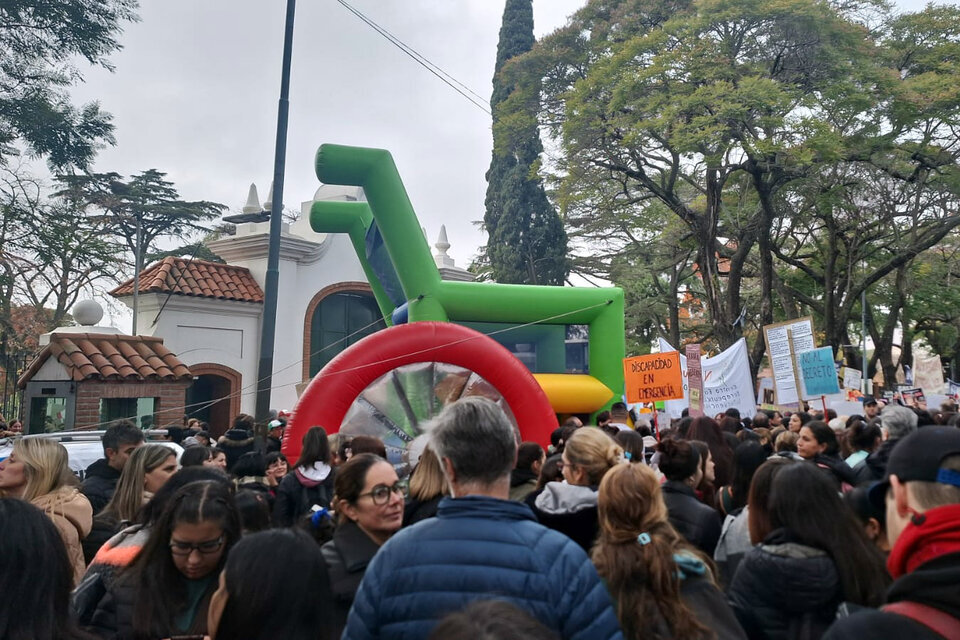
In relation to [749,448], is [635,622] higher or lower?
lower

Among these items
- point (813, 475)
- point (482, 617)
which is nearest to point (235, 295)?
point (813, 475)

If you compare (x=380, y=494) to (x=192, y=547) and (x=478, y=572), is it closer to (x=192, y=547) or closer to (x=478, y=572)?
(x=192, y=547)

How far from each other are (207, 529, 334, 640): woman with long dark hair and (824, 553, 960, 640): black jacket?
4.06 feet

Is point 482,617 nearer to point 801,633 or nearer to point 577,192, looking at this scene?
point 801,633

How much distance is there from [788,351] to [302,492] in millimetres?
8239

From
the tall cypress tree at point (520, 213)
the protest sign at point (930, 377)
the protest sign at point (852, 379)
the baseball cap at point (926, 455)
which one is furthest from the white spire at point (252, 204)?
the protest sign at point (930, 377)

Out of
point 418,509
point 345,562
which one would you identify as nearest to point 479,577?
point 345,562

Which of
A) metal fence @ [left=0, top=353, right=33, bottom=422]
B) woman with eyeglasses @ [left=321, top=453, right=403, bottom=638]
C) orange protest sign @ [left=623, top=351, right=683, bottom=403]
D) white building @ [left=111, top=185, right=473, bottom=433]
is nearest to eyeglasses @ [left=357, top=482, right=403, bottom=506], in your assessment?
woman with eyeglasses @ [left=321, top=453, right=403, bottom=638]

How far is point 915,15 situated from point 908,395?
1020 cm

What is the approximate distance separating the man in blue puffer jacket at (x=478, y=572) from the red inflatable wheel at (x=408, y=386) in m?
6.04

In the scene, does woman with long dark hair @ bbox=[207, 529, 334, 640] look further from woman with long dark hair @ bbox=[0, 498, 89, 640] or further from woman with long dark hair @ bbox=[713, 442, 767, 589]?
woman with long dark hair @ bbox=[713, 442, 767, 589]

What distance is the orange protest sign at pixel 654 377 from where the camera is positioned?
9781 mm

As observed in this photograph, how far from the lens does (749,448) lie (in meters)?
3.94

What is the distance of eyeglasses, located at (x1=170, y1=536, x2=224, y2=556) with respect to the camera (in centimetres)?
255
